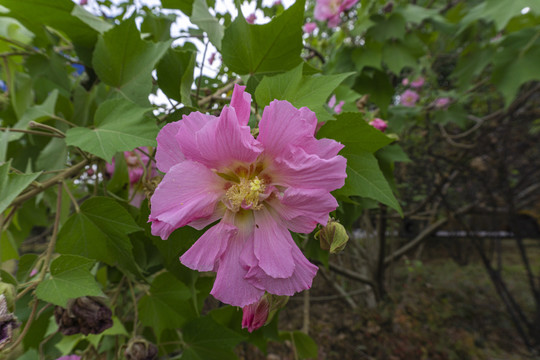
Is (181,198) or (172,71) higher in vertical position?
(172,71)

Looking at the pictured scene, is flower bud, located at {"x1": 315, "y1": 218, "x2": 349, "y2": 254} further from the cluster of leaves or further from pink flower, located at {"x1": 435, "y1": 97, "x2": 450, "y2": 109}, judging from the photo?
pink flower, located at {"x1": 435, "y1": 97, "x2": 450, "y2": 109}

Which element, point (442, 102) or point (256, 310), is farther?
point (442, 102)

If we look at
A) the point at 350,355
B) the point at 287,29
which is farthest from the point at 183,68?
the point at 350,355

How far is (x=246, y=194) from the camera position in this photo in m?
0.41

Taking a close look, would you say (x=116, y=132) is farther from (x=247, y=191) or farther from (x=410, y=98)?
(x=410, y=98)

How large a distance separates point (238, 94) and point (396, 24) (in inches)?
37.8

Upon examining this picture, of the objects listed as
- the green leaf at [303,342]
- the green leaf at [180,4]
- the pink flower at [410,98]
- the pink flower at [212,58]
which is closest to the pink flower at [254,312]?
the green leaf at [180,4]

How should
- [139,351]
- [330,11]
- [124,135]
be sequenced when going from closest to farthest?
[124,135]
[139,351]
[330,11]

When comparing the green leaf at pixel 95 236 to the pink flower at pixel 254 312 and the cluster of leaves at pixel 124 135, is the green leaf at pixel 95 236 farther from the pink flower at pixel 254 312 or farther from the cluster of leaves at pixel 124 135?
the pink flower at pixel 254 312

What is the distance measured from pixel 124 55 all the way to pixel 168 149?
0.30 m

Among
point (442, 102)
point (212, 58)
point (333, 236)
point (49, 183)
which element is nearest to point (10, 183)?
point (49, 183)

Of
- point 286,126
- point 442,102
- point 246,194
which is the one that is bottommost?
point 246,194

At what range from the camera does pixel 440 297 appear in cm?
348

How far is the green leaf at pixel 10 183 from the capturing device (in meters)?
0.41
